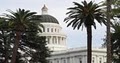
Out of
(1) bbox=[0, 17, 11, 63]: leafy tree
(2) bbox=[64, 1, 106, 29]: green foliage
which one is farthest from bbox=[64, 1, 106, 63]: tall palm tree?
(1) bbox=[0, 17, 11, 63]: leafy tree

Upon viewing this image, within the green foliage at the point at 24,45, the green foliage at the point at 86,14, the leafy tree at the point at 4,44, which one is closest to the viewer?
the green foliage at the point at 86,14

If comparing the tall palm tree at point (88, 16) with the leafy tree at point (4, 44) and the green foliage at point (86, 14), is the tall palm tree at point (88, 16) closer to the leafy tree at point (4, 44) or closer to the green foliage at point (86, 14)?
the green foliage at point (86, 14)

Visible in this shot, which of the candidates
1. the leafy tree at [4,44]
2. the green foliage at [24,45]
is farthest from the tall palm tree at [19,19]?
the leafy tree at [4,44]

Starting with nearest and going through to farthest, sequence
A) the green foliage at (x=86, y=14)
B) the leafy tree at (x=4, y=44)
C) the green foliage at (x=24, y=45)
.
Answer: the green foliage at (x=86, y=14) < the green foliage at (x=24, y=45) < the leafy tree at (x=4, y=44)

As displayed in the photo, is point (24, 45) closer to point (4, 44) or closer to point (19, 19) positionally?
point (4, 44)

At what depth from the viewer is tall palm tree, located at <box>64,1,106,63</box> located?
6669 cm

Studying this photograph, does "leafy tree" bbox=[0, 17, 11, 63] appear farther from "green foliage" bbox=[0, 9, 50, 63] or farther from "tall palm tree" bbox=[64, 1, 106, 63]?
"tall palm tree" bbox=[64, 1, 106, 63]

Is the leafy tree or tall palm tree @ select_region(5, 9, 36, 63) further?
the leafy tree

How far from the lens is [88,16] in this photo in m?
66.8

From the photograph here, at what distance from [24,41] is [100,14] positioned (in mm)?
33252

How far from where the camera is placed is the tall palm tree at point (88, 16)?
66.7 m

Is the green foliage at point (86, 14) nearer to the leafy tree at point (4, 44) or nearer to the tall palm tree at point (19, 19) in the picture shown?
the tall palm tree at point (19, 19)

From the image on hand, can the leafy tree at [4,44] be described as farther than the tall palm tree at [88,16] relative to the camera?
Yes

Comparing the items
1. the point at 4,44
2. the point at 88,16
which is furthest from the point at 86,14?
the point at 4,44
